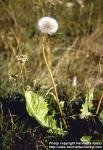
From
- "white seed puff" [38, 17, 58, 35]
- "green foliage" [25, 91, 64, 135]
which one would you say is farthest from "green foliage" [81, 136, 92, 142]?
"white seed puff" [38, 17, 58, 35]

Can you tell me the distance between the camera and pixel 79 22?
11.2 feet

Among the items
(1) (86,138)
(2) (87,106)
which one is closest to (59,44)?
(2) (87,106)

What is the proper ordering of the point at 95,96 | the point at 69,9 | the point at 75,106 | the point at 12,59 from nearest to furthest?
the point at 75,106 → the point at 95,96 → the point at 12,59 → the point at 69,9

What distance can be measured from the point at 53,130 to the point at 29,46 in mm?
1382

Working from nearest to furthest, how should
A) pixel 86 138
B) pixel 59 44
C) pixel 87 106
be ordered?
pixel 86 138 → pixel 87 106 → pixel 59 44

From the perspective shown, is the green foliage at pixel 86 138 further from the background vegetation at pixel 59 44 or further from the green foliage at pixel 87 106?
the background vegetation at pixel 59 44

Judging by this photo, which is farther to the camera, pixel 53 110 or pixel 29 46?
pixel 29 46

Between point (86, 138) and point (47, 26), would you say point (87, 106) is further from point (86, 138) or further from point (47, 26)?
point (47, 26)

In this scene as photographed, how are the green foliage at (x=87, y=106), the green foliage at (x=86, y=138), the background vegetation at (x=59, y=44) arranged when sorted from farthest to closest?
the background vegetation at (x=59, y=44), the green foliage at (x=87, y=106), the green foliage at (x=86, y=138)

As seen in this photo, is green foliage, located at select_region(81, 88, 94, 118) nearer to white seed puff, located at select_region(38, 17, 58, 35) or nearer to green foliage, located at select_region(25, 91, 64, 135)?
green foliage, located at select_region(25, 91, 64, 135)

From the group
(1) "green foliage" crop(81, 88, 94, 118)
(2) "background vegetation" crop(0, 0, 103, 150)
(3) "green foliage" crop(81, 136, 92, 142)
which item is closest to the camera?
(3) "green foliage" crop(81, 136, 92, 142)

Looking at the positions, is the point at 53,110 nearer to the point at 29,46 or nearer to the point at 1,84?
the point at 1,84

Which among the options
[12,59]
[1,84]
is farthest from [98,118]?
[12,59]

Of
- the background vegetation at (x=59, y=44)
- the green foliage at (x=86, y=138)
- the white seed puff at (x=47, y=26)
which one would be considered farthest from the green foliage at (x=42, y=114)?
the background vegetation at (x=59, y=44)
